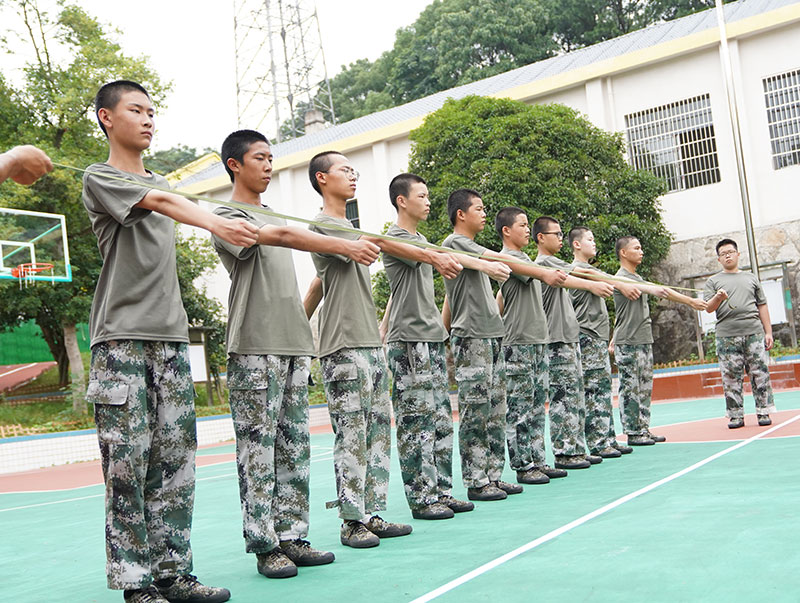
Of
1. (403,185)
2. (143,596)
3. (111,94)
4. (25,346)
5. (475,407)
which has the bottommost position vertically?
(143,596)

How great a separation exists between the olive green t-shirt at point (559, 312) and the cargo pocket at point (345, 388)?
9.09 feet

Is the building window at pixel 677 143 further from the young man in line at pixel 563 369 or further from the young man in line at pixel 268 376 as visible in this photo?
the young man in line at pixel 268 376

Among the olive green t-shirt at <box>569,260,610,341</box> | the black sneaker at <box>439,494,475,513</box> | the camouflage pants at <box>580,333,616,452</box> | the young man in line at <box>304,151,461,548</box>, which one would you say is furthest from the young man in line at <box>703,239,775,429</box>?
the young man in line at <box>304,151,461,548</box>

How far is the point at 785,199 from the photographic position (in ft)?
62.5

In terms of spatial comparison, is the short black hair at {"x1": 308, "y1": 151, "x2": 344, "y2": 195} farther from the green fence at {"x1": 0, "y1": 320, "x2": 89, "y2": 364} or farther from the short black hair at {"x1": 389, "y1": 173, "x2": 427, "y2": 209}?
the green fence at {"x1": 0, "y1": 320, "x2": 89, "y2": 364}

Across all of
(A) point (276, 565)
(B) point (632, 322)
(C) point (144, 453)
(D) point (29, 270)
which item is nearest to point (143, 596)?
(C) point (144, 453)

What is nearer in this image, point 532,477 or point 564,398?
point 532,477

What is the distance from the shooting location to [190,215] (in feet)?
10.5

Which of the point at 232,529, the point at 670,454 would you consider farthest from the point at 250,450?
the point at 670,454

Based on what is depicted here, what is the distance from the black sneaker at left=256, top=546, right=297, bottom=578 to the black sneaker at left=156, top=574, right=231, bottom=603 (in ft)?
1.19

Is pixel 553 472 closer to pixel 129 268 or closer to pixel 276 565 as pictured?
pixel 276 565

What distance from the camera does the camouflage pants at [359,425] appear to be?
4.37m

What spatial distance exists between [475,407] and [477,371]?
0.81 feet

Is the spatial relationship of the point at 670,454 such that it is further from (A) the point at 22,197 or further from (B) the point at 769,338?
(A) the point at 22,197
